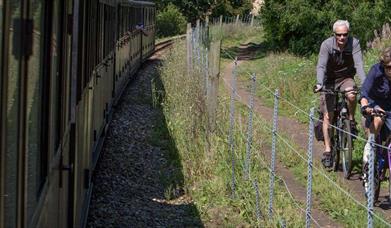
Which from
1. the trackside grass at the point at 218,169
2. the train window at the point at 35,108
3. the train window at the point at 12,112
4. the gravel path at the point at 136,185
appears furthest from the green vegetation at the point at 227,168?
the train window at the point at 12,112

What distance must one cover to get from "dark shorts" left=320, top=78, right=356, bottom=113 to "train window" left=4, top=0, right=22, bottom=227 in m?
7.10

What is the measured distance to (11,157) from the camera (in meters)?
2.52

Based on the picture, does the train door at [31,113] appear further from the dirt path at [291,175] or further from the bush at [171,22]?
the bush at [171,22]

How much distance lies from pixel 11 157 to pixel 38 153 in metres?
0.75

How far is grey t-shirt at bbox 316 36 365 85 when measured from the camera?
9.09 metres

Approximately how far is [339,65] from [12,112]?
7.15 m

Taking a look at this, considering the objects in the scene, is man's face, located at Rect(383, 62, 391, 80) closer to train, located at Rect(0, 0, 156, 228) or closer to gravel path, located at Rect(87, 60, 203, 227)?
gravel path, located at Rect(87, 60, 203, 227)

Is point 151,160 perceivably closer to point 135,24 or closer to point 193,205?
point 193,205

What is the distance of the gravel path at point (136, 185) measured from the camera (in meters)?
8.20

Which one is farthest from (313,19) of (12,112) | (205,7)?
(205,7)

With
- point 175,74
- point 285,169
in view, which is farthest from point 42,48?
point 175,74

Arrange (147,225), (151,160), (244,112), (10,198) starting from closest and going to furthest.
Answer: (10,198)
(147,225)
(151,160)
(244,112)

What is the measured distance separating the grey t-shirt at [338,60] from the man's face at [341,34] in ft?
0.37

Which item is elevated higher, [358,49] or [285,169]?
[358,49]
